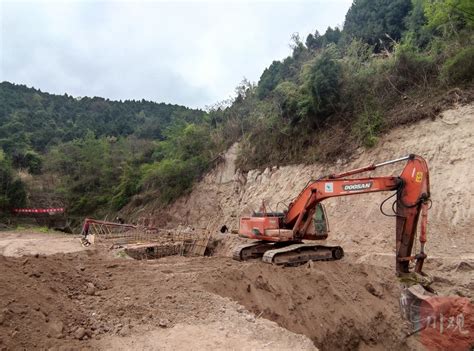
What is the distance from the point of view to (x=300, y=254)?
31.4 feet

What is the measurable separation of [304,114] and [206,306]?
44.8ft

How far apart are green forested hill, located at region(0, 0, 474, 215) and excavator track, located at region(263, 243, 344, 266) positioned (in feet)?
22.2

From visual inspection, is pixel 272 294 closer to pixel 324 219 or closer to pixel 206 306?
pixel 206 306

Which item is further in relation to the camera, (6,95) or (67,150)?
(6,95)

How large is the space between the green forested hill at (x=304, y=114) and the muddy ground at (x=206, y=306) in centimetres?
857

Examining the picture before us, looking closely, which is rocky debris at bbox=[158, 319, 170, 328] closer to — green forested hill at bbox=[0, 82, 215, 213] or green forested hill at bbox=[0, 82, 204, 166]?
green forested hill at bbox=[0, 82, 215, 213]

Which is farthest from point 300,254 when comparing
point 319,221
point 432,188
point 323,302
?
point 432,188

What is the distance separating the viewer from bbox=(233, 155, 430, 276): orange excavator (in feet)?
24.4

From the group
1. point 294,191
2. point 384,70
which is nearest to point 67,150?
point 294,191

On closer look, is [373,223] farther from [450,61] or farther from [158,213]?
[158,213]

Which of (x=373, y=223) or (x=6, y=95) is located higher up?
(x=6, y=95)

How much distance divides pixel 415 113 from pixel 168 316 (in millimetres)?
12486

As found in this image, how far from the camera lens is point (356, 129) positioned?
16453mm

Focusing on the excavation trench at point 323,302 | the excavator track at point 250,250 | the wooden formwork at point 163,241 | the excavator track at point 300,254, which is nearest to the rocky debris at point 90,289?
the excavation trench at point 323,302
